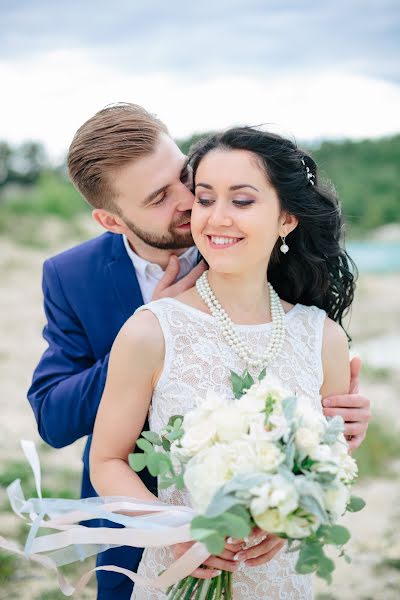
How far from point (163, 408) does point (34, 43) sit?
39.7 ft

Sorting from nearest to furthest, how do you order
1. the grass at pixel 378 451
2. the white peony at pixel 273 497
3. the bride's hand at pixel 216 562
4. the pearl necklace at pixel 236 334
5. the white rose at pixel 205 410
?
the white peony at pixel 273 497 → the white rose at pixel 205 410 → the bride's hand at pixel 216 562 → the pearl necklace at pixel 236 334 → the grass at pixel 378 451

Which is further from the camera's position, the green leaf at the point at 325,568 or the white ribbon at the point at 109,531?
the white ribbon at the point at 109,531

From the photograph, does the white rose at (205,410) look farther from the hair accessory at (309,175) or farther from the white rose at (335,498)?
the hair accessory at (309,175)

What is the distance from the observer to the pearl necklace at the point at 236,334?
2381 millimetres

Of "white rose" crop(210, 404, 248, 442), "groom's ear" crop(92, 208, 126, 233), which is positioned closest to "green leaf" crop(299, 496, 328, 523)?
"white rose" crop(210, 404, 248, 442)

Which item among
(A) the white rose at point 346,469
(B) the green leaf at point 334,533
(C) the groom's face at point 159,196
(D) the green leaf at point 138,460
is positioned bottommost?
(B) the green leaf at point 334,533

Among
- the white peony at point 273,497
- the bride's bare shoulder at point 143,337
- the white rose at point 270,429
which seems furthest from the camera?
the bride's bare shoulder at point 143,337

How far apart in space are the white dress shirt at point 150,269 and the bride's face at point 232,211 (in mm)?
470

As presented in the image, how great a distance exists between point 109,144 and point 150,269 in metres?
0.50

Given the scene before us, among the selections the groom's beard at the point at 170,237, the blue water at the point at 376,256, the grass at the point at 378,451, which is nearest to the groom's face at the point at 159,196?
the groom's beard at the point at 170,237

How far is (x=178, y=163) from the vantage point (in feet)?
8.98

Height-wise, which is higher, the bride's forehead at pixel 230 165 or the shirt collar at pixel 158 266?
the bride's forehead at pixel 230 165

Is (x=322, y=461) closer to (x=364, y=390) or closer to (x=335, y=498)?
(x=335, y=498)

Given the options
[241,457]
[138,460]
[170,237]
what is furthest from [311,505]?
[170,237]
